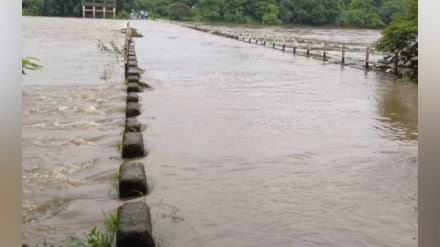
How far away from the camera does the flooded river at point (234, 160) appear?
8.21 ft

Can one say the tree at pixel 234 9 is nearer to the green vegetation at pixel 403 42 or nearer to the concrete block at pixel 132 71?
the concrete block at pixel 132 71

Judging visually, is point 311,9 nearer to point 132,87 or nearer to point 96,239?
point 132,87

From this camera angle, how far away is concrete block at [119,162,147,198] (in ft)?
9.05

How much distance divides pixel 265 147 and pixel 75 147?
138 cm

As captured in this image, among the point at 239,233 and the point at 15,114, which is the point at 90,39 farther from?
the point at 15,114

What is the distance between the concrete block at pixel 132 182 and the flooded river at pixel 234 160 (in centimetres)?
7

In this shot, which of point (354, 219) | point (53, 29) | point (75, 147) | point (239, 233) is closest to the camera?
point (239, 233)

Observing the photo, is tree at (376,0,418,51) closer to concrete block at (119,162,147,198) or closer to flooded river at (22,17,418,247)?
flooded river at (22,17,418,247)

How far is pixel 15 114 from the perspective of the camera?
39.7 inches

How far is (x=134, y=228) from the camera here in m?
1.99

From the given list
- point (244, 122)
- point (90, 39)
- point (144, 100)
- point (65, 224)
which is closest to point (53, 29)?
point (90, 39)

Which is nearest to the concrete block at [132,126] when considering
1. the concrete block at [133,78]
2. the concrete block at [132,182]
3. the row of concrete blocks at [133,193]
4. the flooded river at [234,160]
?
the row of concrete blocks at [133,193]

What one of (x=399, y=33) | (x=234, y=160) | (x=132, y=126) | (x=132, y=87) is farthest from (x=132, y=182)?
(x=399, y=33)

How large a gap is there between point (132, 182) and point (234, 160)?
1046 mm
